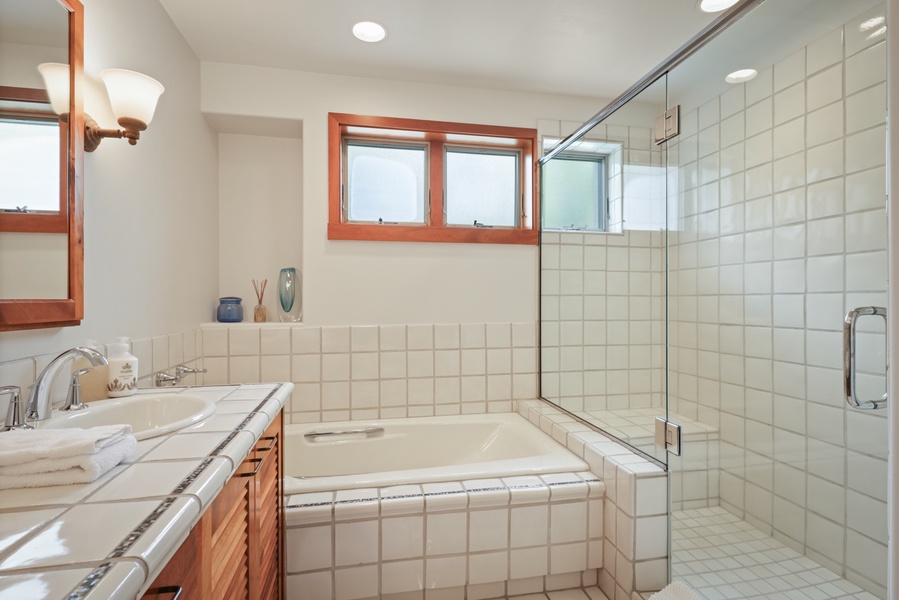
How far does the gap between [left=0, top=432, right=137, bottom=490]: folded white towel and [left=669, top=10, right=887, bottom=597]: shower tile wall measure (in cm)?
172

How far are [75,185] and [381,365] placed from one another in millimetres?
1565

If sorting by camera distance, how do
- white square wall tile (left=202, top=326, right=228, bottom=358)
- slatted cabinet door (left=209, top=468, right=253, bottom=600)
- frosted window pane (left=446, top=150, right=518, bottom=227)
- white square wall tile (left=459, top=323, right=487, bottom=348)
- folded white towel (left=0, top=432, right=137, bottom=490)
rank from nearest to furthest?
1. folded white towel (left=0, top=432, right=137, bottom=490)
2. slatted cabinet door (left=209, top=468, right=253, bottom=600)
3. white square wall tile (left=202, top=326, right=228, bottom=358)
4. white square wall tile (left=459, top=323, right=487, bottom=348)
5. frosted window pane (left=446, top=150, right=518, bottom=227)

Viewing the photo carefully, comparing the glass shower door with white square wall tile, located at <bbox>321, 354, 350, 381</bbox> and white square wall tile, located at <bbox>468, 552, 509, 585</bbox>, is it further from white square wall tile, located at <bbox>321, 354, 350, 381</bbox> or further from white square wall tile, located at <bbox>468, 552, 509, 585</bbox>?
white square wall tile, located at <bbox>321, 354, 350, 381</bbox>

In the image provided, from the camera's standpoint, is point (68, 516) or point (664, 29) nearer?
point (68, 516)

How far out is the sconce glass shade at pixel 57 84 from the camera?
106 centimetres

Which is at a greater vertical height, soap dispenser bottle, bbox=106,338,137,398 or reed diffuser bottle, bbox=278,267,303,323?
reed diffuser bottle, bbox=278,267,303,323

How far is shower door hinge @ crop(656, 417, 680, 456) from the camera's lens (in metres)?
1.59

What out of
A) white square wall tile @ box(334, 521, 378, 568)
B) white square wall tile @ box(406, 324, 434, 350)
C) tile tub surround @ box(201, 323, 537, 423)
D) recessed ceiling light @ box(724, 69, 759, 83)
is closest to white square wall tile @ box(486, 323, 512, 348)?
tile tub surround @ box(201, 323, 537, 423)

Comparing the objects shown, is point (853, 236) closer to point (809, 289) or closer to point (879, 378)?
point (809, 289)

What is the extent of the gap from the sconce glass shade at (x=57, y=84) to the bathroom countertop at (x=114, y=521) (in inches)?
36.5

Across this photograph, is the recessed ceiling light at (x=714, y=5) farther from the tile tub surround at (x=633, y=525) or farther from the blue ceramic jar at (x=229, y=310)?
the blue ceramic jar at (x=229, y=310)

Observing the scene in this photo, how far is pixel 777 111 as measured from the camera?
4.72ft

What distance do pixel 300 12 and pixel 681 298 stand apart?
80.9 inches

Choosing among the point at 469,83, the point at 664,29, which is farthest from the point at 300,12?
the point at 664,29
